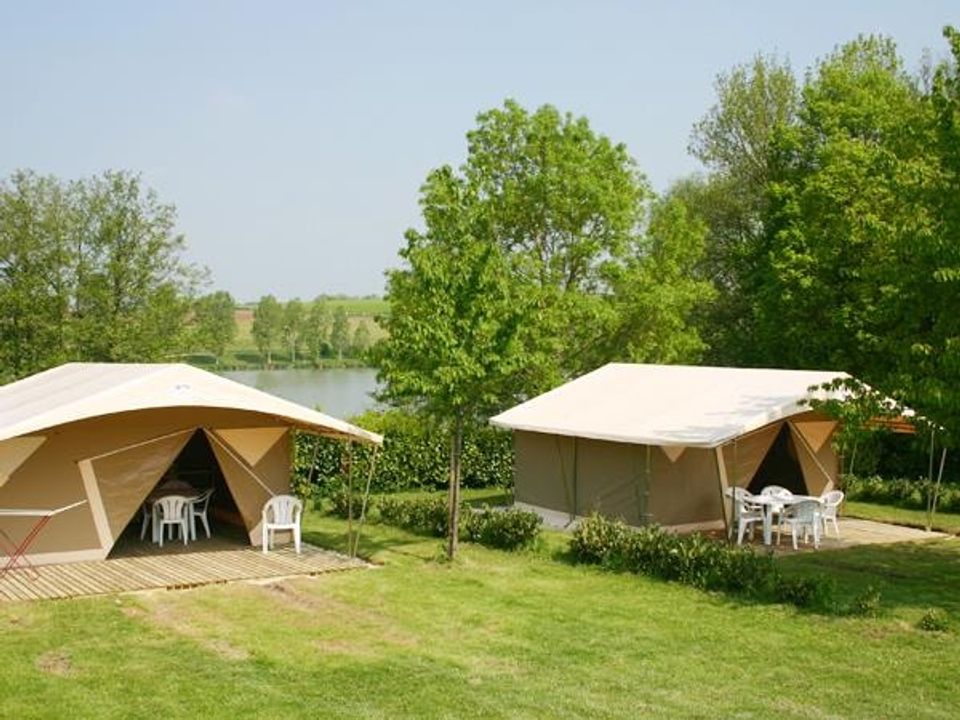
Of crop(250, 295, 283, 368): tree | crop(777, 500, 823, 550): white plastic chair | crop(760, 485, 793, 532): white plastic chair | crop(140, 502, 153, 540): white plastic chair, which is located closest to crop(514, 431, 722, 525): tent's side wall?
crop(760, 485, 793, 532): white plastic chair

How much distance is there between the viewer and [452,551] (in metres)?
12.8

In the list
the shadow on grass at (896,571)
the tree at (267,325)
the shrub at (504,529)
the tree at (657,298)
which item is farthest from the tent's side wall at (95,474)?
the tree at (267,325)

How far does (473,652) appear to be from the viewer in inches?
341

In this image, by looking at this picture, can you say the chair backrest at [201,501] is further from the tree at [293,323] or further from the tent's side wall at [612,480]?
the tree at [293,323]

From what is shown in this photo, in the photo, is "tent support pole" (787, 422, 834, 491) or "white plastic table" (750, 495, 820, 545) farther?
"tent support pole" (787, 422, 834, 491)

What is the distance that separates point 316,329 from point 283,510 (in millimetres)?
52393

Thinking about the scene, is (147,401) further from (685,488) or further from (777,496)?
(777,496)

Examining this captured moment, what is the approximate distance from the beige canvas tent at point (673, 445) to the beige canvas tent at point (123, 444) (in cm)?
397

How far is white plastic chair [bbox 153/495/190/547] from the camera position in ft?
45.5

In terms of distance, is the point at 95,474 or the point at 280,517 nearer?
the point at 95,474

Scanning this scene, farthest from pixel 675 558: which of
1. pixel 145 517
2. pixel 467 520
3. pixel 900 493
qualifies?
pixel 900 493

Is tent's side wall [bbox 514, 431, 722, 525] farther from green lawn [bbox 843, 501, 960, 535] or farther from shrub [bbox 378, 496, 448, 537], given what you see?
green lawn [bbox 843, 501, 960, 535]

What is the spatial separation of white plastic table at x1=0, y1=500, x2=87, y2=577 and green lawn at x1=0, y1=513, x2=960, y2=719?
6.90 feet

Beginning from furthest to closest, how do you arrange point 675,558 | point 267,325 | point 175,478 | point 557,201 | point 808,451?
point 267,325, point 557,201, point 175,478, point 808,451, point 675,558
